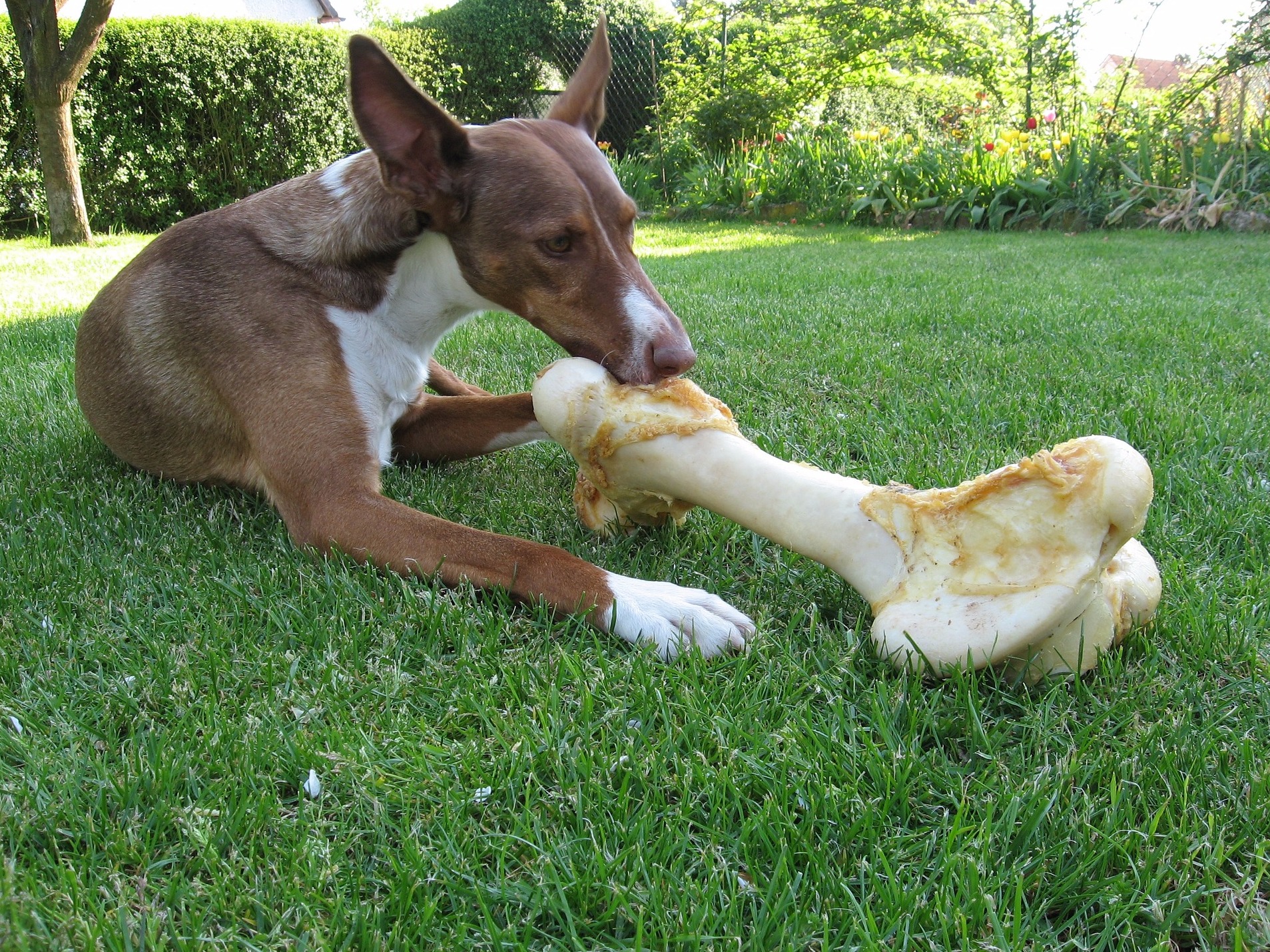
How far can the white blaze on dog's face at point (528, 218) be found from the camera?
2428mm

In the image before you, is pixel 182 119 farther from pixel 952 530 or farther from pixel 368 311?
pixel 952 530

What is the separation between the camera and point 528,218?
254cm

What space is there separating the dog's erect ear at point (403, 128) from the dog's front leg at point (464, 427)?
70 centimetres

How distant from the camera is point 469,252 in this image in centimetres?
262

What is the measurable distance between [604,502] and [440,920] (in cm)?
130

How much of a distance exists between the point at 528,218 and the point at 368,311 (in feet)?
1.84

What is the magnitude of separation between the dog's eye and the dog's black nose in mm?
418

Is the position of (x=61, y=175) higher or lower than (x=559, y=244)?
higher

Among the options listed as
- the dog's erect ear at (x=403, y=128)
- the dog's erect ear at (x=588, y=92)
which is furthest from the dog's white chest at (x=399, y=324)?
the dog's erect ear at (x=588, y=92)

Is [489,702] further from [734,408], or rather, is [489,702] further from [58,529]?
[734,408]

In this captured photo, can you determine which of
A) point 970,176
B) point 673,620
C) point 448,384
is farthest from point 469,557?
point 970,176

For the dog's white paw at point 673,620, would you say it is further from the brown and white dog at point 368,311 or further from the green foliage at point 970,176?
the green foliage at point 970,176

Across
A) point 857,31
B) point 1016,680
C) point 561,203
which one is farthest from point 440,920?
point 857,31

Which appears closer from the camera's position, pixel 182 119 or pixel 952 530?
pixel 952 530
